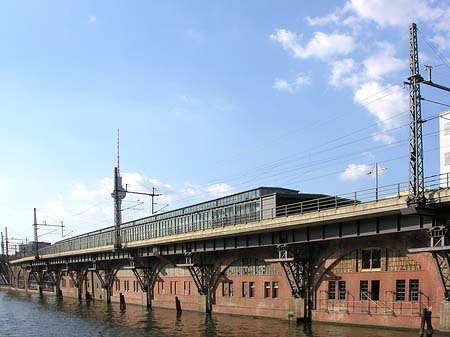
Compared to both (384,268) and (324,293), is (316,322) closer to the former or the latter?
(324,293)

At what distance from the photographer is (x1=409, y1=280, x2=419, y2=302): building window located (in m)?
41.0

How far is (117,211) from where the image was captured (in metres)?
81.7

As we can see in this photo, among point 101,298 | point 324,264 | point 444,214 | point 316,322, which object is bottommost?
point 101,298

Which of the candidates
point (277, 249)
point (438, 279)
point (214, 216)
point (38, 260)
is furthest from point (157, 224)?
point (38, 260)

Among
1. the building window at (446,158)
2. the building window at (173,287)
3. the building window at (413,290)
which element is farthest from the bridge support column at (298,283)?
the building window at (446,158)

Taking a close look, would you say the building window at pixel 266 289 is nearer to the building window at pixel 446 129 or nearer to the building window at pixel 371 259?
the building window at pixel 371 259

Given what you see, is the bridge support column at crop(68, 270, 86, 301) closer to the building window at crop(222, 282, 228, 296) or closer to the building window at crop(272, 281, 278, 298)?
the building window at crop(222, 282, 228, 296)

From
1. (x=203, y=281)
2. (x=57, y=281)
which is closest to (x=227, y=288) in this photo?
→ (x=203, y=281)

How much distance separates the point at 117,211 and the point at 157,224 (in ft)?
20.5

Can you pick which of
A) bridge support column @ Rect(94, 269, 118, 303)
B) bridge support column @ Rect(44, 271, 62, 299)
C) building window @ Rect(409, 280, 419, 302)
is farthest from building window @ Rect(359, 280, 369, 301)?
bridge support column @ Rect(44, 271, 62, 299)

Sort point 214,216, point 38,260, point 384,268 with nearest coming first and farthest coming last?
point 384,268
point 214,216
point 38,260

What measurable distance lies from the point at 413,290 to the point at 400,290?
1.24 meters

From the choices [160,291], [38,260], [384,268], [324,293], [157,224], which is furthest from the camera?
[38,260]

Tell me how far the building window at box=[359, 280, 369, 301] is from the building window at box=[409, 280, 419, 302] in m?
4.26
